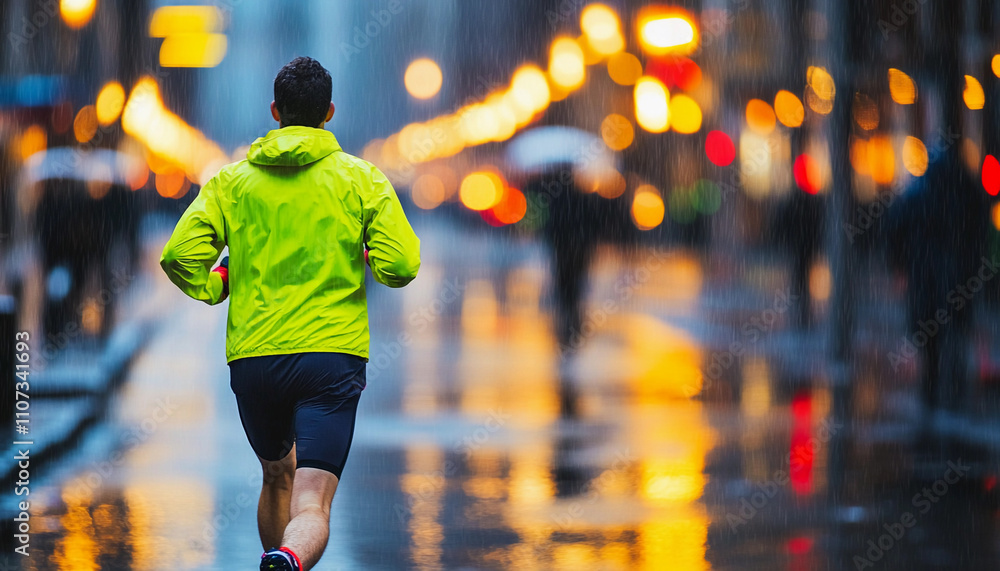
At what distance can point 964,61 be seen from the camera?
1198 centimetres

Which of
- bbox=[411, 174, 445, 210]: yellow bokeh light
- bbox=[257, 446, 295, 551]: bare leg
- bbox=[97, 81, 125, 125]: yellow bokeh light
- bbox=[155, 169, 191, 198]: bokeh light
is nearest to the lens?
bbox=[257, 446, 295, 551]: bare leg

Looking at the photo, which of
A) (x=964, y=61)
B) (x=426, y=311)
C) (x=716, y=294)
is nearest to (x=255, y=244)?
(x=964, y=61)

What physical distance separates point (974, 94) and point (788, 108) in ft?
61.7

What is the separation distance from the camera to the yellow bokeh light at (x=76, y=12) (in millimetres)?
16969

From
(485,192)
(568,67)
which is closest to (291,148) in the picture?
(568,67)

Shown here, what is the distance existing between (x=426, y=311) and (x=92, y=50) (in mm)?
10278

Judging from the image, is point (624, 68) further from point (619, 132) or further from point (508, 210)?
point (508, 210)

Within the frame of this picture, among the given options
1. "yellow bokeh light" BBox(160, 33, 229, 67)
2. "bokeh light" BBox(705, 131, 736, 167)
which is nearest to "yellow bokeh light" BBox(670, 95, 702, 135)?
"bokeh light" BBox(705, 131, 736, 167)

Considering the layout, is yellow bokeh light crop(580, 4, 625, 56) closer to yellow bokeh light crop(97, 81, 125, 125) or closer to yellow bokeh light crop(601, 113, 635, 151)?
yellow bokeh light crop(601, 113, 635, 151)

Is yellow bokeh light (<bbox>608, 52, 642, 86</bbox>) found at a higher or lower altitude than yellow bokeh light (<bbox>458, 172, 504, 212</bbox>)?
higher

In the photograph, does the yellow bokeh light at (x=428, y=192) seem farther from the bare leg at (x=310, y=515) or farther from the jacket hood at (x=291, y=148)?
the bare leg at (x=310, y=515)

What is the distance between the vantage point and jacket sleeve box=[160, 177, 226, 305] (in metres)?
4.23

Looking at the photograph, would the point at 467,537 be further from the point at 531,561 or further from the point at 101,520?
the point at 101,520

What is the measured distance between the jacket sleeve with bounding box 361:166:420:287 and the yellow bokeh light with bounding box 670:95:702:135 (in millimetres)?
34449
